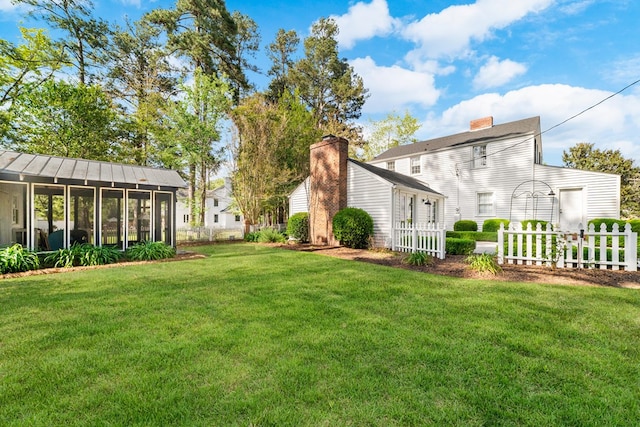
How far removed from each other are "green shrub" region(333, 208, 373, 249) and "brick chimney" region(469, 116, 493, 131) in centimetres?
1318

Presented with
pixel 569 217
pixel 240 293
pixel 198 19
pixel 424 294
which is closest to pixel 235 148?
pixel 198 19

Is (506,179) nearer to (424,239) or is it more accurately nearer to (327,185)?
(424,239)

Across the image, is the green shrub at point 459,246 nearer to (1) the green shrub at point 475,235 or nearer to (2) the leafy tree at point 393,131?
(1) the green shrub at point 475,235

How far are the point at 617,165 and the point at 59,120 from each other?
4223 cm

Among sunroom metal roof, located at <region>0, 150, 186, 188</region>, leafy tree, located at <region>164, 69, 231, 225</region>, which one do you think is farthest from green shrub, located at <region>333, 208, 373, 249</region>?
leafy tree, located at <region>164, 69, 231, 225</region>

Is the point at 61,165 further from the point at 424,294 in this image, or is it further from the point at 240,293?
the point at 424,294

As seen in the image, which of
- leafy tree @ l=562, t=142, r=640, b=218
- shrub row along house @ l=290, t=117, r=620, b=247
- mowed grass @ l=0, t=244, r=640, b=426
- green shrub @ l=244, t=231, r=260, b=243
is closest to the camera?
mowed grass @ l=0, t=244, r=640, b=426

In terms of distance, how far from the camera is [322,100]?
28547 mm

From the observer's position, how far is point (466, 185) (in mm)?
17250

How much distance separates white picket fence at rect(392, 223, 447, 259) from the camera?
8484 mm

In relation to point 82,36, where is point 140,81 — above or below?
below

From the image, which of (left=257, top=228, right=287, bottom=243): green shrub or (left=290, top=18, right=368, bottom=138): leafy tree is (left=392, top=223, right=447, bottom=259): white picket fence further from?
(left=290, top=18, right=368, bottom=138): leafy tree

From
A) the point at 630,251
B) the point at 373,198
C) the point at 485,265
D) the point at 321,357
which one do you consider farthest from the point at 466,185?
the point at 321,357

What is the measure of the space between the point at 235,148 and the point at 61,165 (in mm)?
8022
